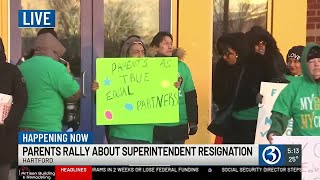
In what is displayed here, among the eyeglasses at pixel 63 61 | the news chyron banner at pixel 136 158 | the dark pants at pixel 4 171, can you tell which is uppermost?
the eyeglasses at pixel 63 61

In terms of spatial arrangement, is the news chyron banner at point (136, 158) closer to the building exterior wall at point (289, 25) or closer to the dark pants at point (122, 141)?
the dark pants at point (122, 141)

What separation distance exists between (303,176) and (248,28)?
3.65 ft

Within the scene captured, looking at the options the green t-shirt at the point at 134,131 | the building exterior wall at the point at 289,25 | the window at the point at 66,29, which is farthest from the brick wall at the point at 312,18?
the window at the point at 66,29

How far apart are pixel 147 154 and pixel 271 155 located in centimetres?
87

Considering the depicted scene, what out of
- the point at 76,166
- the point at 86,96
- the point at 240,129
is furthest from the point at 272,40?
the point at 76,166

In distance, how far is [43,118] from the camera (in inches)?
132

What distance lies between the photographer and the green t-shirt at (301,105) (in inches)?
133

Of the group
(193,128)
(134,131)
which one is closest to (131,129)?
(134,131)

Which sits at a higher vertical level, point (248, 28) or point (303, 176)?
point (248, 28)

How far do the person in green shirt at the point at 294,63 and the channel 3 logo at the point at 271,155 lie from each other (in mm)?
496

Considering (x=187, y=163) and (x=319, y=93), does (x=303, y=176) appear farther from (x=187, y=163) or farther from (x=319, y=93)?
(x=187, y=163)

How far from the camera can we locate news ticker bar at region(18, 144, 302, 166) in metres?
3.35

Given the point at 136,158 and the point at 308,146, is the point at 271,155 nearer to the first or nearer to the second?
the point at 308,146

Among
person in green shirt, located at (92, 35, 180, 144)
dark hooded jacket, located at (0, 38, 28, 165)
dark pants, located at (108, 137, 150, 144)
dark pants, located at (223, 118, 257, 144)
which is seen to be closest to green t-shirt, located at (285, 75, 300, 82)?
dark pants, located at (223, 118, 257, 144)
